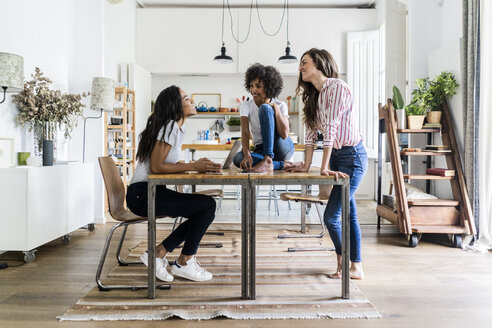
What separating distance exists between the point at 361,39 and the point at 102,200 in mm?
4956

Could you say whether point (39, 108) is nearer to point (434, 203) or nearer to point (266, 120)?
point (266, 120)

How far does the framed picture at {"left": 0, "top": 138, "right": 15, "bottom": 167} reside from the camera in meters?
3.18

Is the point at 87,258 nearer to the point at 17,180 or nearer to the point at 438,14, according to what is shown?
the point at 17,180

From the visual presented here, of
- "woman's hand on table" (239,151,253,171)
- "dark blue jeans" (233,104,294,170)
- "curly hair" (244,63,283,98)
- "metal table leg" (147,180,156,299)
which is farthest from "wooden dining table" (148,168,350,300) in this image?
"curly hair" (244,63,283,98)

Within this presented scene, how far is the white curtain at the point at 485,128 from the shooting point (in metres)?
3.29

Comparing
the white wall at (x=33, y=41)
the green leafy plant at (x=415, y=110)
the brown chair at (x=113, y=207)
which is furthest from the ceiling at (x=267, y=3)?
the brown chair at (x=113, y=207)

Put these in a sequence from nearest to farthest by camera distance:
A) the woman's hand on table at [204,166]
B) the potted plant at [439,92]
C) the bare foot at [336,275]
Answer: the woman's hand on table at [204,166] < the bare foot at [336,275] < the potted plant at [439,92]

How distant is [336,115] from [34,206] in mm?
2285

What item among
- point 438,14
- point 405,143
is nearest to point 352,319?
point 438,14

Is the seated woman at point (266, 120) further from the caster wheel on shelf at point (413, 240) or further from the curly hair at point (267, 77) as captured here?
the caster wheel on shelf at point (413, 240)

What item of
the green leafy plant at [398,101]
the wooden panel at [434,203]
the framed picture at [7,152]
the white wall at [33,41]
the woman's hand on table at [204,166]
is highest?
the white wall at [33,41]

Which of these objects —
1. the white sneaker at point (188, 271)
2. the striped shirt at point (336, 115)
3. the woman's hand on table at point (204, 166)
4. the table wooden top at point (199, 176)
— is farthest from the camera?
the white sneaker at point (188, 271)

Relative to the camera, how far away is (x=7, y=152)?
10.7 feet

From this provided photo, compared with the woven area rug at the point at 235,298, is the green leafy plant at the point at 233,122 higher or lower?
higher
